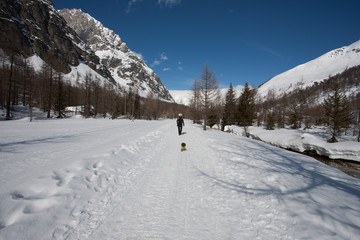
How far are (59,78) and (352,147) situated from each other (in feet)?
146

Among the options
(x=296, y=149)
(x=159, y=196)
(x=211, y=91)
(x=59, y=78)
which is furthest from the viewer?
(x=59, y=78)

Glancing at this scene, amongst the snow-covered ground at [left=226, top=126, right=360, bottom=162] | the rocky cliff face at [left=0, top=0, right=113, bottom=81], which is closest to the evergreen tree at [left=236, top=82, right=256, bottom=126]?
the snow-covered ground at [left=226, top=126, right=360, bottom=162]

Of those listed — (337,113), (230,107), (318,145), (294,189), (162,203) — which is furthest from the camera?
(230,107)

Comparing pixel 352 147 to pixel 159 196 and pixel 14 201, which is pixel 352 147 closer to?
pixel 159 196

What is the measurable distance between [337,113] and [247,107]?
1489 centimetres

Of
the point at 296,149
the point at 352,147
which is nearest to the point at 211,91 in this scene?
the point at 296,149

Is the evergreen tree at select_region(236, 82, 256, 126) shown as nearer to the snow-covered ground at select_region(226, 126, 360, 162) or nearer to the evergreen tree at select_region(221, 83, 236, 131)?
the evergreen tree at select_region(221, 83, 236, 131)

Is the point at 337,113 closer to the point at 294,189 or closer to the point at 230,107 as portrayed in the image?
the point at 230,107

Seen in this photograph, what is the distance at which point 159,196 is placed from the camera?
11.0 ft

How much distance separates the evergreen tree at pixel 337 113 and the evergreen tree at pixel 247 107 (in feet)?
41.7

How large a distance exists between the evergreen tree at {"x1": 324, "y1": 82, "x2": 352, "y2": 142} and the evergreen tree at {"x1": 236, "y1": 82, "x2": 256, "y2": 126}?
12.7 m

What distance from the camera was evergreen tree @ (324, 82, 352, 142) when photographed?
64.7ft

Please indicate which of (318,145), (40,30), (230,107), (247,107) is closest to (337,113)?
(318,145)

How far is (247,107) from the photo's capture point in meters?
33.2
